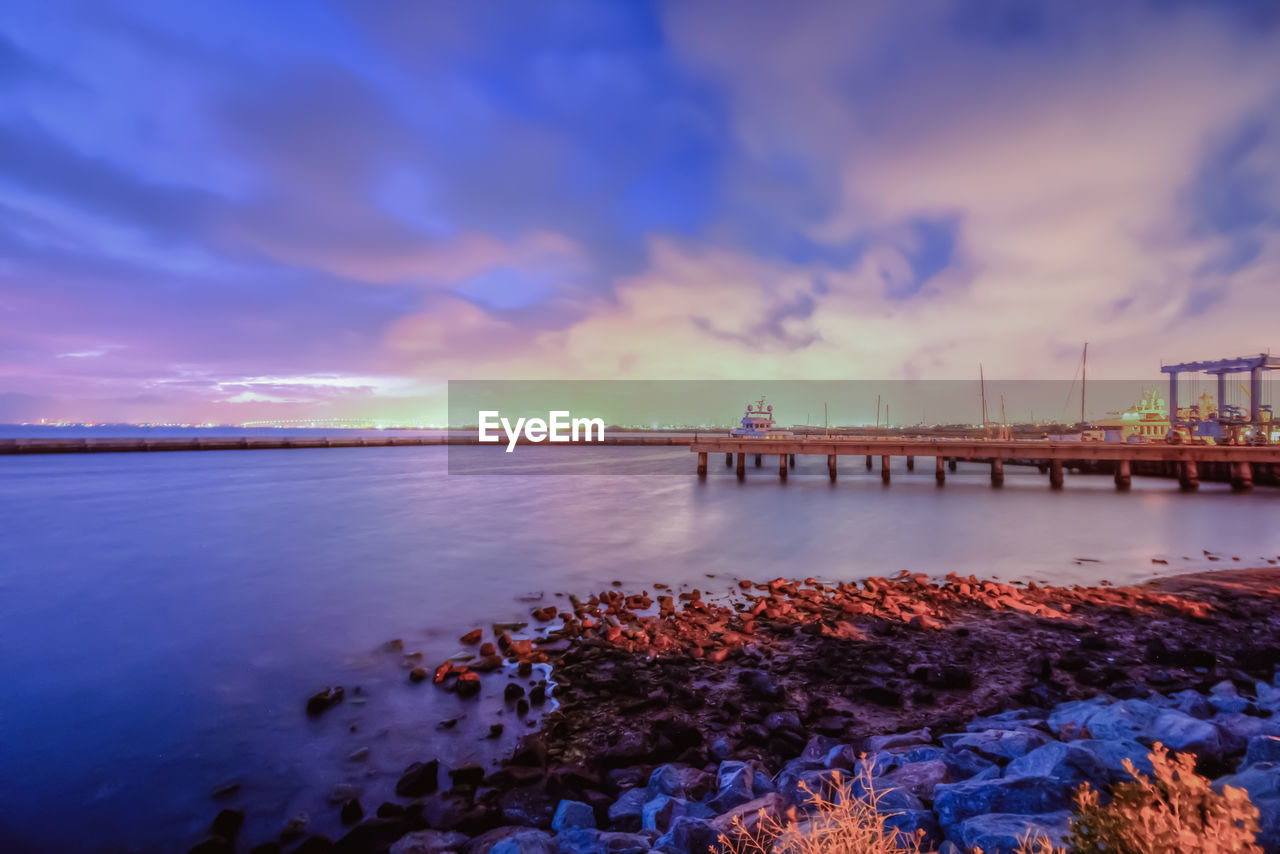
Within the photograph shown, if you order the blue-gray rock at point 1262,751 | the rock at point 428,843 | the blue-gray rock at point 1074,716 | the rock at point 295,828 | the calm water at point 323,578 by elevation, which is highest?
the blue-gray rock at point 1262,751

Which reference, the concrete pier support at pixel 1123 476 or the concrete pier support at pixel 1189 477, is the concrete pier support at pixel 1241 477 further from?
the concrete pier support at pixel 1123 476

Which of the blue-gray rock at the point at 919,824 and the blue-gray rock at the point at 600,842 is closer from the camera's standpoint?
the blue-gray rock at the point at 919,824

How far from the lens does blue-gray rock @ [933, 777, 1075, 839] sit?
401cm

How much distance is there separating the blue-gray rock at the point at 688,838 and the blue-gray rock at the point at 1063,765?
259cm

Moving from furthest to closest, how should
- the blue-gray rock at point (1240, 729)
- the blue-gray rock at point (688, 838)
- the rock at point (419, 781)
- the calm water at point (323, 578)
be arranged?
the calm water at point (323, 578), the rock at point (419, 781), the blue-gray rock at point (1240, 729), the blue-gray rock at point (688, 838)

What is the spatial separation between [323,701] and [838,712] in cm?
713

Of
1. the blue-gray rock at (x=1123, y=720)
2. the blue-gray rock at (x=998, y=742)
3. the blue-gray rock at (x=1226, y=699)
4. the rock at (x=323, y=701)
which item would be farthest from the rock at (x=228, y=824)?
the blue-gray rock at (x=1226, y=699)

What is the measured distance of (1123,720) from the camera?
18.4 feet

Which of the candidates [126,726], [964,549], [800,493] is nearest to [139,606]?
[126,726]

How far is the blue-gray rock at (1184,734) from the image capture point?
4891 mm

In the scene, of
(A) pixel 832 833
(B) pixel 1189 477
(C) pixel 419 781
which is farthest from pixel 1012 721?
(B) pixel 1189 477

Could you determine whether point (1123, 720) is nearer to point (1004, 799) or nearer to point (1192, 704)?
point (1192, 704)

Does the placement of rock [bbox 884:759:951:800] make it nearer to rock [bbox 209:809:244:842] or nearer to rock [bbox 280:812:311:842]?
rock [bbox 280:812:311:842]

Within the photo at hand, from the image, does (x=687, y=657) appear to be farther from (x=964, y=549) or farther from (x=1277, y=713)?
(x=964, y=549)
